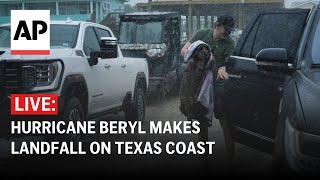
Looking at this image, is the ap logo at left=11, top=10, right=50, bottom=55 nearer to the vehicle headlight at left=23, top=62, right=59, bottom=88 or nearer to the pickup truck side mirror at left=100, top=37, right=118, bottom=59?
the vehicle headlight at left=23, top=62, right=59, bottom=88

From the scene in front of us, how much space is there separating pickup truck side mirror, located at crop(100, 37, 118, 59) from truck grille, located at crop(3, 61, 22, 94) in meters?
Answer: 1.40

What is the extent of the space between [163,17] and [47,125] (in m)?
8.40

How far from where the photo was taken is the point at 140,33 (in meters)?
14.3

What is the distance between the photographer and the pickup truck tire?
947 cm

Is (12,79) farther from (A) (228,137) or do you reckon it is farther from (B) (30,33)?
(A) (228,137)

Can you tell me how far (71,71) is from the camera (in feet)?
22.3

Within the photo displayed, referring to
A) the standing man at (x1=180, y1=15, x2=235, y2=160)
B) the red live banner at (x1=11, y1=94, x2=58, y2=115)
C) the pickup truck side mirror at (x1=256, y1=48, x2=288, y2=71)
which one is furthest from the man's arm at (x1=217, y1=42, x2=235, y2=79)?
the red live banner at (x1=11, y1=94, x2=58, y2=115)

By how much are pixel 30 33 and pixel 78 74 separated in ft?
2.60

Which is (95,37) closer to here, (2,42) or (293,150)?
(2,42)

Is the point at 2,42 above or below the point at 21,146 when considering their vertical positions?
above

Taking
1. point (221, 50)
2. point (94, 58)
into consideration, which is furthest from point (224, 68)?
point (94, 58)

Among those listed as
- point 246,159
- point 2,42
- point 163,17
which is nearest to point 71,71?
point 2,42

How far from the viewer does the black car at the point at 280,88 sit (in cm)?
371

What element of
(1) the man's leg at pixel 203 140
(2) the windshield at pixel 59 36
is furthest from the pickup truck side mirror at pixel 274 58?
(2) the windshield at pixel 59 36
